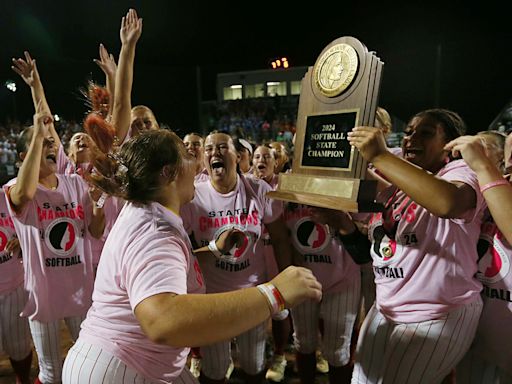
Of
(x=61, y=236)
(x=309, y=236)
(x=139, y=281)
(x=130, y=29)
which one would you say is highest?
(x=130, y=29)

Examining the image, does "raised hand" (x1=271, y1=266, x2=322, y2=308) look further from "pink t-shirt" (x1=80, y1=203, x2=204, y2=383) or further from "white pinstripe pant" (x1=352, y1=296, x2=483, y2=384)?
"white pinstripe pant" (x1=352, y1=296, x2=483, y2=384)

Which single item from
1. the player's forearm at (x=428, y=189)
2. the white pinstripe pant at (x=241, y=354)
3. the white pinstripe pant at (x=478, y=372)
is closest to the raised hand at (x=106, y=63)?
the white pinstripe pant at (x=241, y=354)

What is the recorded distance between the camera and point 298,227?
301 cm

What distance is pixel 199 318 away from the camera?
1.11m

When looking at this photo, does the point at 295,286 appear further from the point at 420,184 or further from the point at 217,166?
the point at 217,166

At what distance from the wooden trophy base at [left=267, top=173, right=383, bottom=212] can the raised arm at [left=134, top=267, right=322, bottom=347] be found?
2.50ft

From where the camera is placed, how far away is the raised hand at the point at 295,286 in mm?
1279

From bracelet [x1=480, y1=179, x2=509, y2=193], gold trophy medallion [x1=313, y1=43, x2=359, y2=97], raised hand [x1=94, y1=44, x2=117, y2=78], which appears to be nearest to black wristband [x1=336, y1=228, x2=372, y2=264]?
gold trophy medallion [x1=313, y1=43, x2=359, y2=97]

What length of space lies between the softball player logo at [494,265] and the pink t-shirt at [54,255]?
2.36 metres

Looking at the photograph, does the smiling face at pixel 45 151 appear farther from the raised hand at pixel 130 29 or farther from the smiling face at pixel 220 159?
the smiling face at pixel 220 159

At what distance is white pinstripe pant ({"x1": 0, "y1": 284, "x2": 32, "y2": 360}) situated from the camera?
9.33 ft

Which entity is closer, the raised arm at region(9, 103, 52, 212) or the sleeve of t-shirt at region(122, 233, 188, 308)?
the sleeve of t-shirt at region(122, 233, 188, 308)

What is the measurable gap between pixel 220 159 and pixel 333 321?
1375 mm

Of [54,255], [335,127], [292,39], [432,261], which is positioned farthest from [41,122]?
[292,39]
